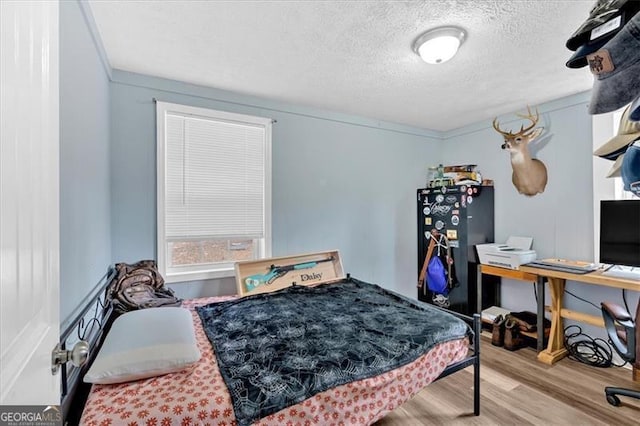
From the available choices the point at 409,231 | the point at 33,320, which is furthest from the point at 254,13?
the point at 409,231

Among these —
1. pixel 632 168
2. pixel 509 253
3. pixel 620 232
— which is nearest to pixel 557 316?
pixel 509 253

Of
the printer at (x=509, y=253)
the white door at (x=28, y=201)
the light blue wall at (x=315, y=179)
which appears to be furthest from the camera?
the printer at (x=509, y=253)

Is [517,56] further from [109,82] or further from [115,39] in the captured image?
[109,82]

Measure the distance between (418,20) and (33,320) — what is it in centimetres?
220

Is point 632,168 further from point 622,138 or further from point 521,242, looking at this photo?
point 521,242

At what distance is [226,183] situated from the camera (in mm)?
2891

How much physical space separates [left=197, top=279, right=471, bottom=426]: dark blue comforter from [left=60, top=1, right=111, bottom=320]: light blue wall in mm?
778

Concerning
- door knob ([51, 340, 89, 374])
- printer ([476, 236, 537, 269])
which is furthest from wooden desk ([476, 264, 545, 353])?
door knob ([51, 340, 89, 374])

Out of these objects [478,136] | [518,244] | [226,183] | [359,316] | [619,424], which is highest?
[478,136]

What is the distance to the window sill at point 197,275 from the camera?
8.72 ft

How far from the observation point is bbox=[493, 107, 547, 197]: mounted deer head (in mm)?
3153

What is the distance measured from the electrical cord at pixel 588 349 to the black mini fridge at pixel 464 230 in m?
0.76

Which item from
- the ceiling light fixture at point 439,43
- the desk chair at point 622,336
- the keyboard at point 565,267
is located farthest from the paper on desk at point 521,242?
the ceiling light fixture at point 439,43

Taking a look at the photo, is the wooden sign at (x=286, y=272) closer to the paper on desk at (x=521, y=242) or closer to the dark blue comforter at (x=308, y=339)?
the dark blue comforter at (x=308, y=339)
